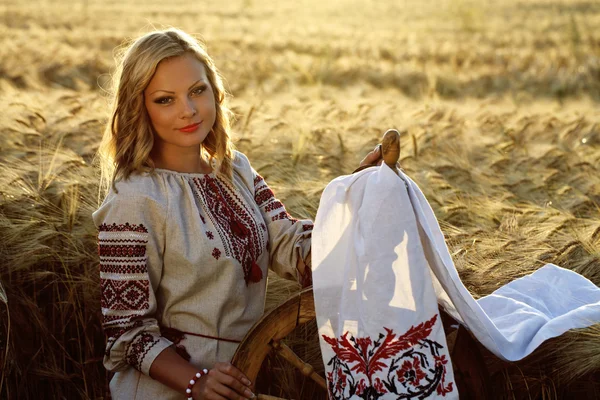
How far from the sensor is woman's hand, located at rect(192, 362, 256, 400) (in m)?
1.83

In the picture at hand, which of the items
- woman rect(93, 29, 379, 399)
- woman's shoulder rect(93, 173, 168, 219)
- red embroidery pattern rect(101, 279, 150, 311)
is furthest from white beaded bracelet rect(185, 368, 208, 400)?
woman's shoulder rect(93, 173, 168, 219)

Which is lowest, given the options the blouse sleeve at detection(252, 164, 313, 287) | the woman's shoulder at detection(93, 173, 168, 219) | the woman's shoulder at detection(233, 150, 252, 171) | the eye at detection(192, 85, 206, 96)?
the blouse sleeve at detection(252, 164, 313, 287)

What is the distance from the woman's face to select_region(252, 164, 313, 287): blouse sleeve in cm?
34

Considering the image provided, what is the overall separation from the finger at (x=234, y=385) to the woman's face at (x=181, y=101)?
0.69 metres

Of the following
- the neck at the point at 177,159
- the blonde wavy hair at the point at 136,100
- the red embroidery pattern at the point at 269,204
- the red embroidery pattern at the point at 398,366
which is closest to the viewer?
the red embroidery pattern at the point at 398,366

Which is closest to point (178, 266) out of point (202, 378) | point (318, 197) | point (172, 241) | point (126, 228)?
point (172, 241)

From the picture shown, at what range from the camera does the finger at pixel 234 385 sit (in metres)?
1.83

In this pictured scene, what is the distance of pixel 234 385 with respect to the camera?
6.02ft

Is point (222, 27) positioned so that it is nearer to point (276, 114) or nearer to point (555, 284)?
point (276, 114)

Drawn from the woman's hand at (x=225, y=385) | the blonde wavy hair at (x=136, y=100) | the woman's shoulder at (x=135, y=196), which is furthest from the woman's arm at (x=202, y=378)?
the blonde wavy hair at (x=136, y=100)

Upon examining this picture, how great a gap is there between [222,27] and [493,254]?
1510cm

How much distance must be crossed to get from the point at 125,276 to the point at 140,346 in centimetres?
19

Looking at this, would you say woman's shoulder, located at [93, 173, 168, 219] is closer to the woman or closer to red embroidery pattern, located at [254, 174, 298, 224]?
the woman

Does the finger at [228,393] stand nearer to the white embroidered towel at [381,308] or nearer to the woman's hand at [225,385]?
the woman's hand at [225,385]
